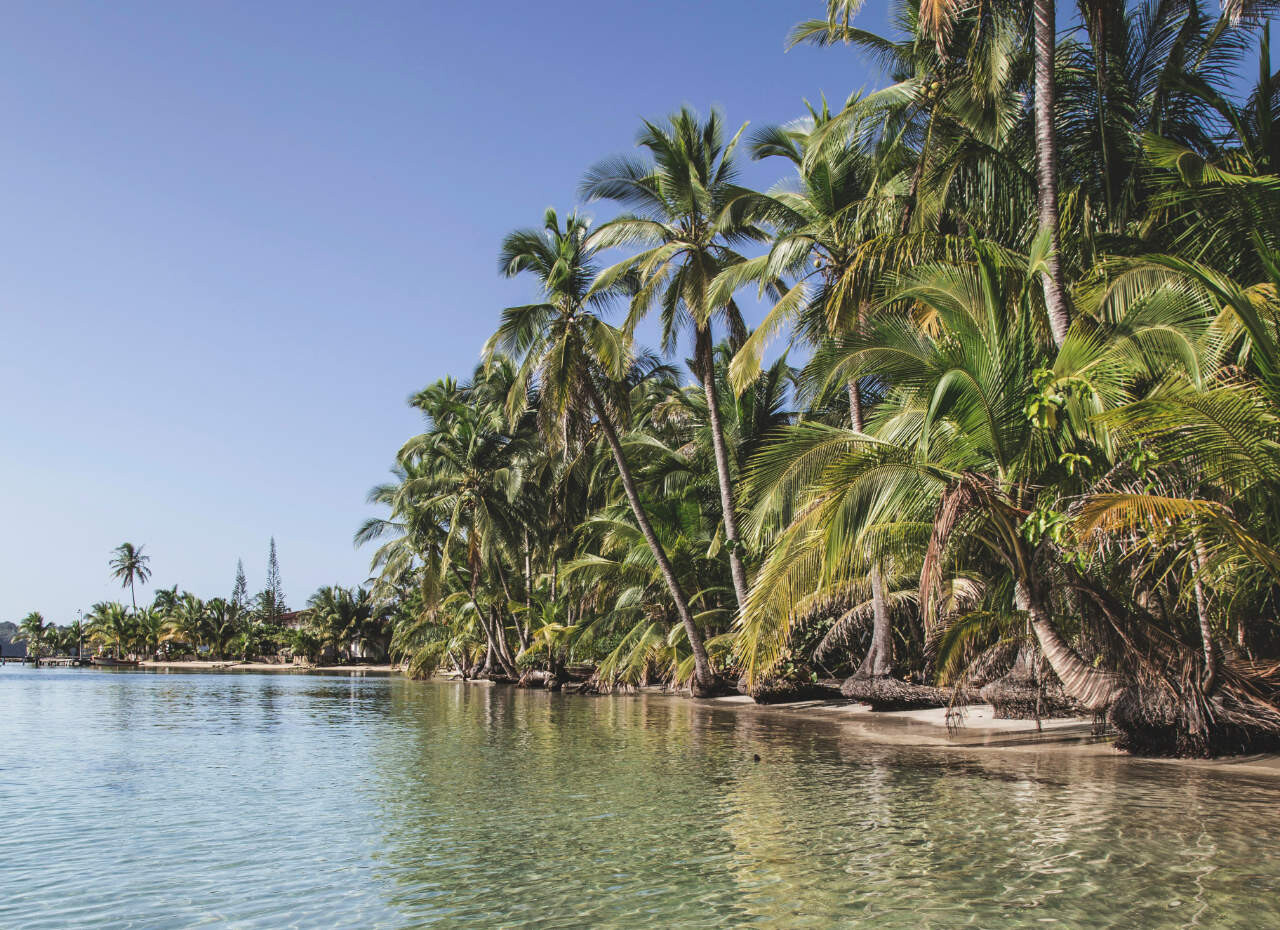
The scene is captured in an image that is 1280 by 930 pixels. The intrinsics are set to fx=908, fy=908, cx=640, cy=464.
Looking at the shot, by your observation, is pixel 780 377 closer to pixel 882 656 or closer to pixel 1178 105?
pixel 882 656

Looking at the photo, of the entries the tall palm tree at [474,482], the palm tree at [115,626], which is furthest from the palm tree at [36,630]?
the tall palm tree at [474,482]

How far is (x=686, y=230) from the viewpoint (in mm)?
21797

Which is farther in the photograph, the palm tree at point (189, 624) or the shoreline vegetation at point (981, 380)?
the palm tree at point (189, 624)

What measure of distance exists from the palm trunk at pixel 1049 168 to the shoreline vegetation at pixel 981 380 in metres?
0.03

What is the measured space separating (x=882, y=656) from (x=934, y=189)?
9.43m

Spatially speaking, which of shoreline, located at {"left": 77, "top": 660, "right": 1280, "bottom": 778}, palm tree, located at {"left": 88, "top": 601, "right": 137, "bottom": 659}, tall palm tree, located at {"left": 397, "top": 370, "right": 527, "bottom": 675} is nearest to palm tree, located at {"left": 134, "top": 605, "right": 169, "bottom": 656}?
palm tree, located at {"left": 88, "top": 601, "right": 137, "bottom": 659}

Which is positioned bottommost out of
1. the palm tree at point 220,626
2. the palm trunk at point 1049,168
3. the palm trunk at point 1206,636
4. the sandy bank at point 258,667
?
the sandy bank at point 258,667

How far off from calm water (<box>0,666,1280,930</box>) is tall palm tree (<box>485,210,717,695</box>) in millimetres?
10483

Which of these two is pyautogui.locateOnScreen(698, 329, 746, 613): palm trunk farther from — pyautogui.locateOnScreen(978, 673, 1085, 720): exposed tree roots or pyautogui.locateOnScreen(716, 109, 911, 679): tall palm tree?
pyautogui.locateOnScreen(978, 673, 1085, 720): exposed tree roots

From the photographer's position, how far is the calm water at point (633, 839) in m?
5.12

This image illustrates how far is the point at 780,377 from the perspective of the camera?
25.2 meters

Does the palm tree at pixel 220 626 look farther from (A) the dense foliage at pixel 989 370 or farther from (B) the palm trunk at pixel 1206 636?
(B) the palm trunk at pixel 1206 636

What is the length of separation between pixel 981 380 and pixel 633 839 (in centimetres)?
562

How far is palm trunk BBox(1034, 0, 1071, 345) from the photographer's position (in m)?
10.6
